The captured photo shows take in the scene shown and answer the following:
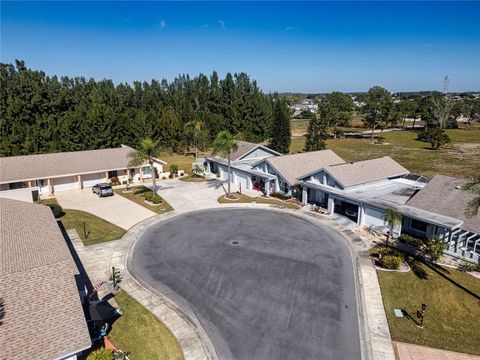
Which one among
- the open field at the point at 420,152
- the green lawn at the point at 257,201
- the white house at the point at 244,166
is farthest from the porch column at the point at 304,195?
the open field at the point at 420,152

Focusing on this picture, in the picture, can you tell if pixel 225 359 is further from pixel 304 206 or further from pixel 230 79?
pixel 230 79

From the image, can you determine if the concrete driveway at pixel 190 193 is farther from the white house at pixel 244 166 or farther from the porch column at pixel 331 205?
the porch column at pixel 331 205

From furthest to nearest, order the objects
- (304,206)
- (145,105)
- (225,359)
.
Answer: (145,105) → (304,206) → (225,359)

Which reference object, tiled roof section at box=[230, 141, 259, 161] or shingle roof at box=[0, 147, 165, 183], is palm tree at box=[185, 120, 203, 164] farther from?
shingle roof at box=[0, 147, 165, 183]

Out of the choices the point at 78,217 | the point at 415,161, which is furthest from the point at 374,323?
the point at 415,161

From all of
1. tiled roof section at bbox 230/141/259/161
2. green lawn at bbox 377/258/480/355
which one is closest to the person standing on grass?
green lawn at bbox 377/258/480/355

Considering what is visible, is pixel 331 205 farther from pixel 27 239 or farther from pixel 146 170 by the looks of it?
pixel 146 170
